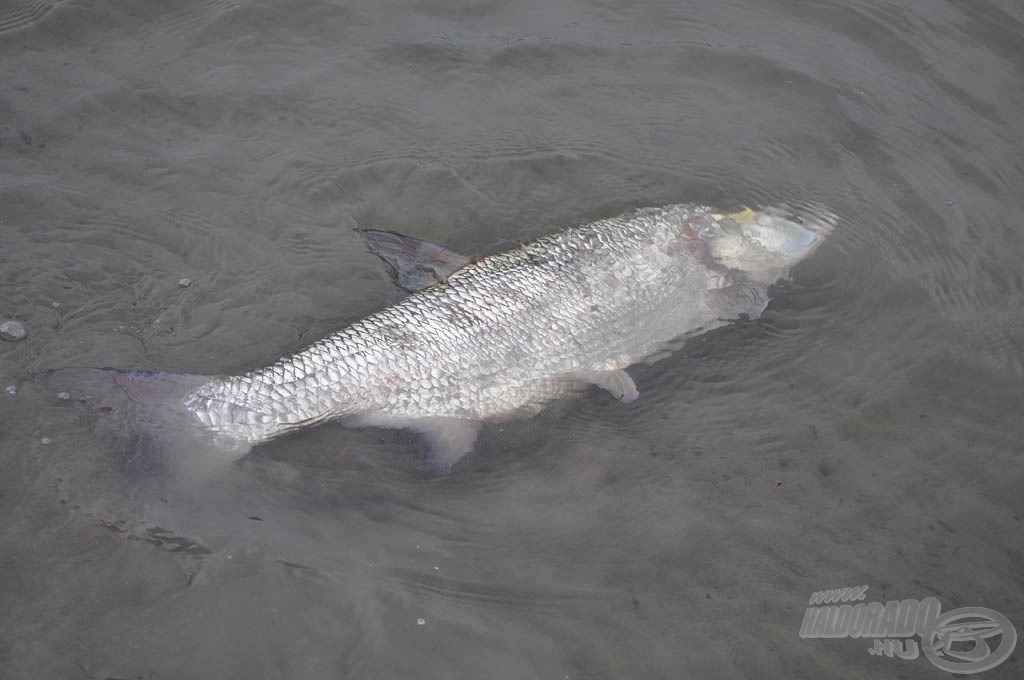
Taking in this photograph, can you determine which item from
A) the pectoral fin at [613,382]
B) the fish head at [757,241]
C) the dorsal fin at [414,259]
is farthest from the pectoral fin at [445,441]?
the fish head at [757,241]

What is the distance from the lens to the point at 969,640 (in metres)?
3.62

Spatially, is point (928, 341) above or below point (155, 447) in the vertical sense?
above

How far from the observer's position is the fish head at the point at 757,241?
4.99 metres

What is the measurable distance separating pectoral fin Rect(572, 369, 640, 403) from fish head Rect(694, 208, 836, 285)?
1029mm

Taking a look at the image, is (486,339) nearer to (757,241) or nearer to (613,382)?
(613,382)

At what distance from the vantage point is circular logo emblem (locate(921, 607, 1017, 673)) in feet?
11.6

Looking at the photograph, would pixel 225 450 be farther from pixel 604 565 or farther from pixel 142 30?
pixel 142 30

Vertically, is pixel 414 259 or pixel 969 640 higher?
pixel 969 640

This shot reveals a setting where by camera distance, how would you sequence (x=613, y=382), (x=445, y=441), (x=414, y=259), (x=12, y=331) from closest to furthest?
(x=445, y=441) < (x=12, y=331) < (x=613, y=382) < (x=414, y=259)

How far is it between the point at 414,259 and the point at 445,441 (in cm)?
110

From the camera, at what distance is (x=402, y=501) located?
155 inches

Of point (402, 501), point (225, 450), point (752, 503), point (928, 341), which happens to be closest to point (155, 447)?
point (225, 450)

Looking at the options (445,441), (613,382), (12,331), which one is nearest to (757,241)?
(613,382)

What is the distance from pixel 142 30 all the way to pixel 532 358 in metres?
4.41
